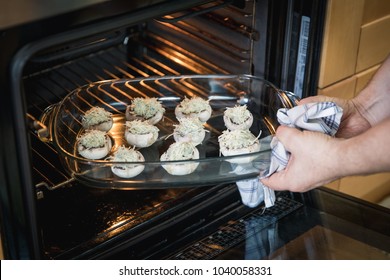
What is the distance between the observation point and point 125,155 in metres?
1.24

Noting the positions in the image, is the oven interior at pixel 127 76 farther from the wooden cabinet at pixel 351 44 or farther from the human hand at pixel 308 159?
the human hand at pixel 308 159

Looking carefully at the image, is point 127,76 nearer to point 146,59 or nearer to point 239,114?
point 146,59

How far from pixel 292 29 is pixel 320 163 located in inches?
15.0

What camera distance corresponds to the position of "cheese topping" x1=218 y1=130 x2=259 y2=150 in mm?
1271

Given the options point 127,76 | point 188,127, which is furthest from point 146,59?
→ point 188,127

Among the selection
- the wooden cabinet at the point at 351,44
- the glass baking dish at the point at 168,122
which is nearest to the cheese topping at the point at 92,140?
the glass baking dish at the point at 168,122

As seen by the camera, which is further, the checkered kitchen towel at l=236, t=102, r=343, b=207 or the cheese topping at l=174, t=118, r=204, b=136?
the cheese topping at l=174, t=118, r=204, b=136

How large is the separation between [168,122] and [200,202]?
0.20m

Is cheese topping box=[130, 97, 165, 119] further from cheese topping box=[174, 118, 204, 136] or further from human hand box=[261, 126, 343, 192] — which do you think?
human hand box=[261, 126, 343, 192]

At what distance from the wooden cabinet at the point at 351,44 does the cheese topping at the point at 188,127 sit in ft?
0.98

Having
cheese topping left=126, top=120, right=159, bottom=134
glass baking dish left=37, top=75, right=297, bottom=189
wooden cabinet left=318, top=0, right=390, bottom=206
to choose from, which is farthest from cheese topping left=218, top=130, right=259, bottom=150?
wooden cabinet left=318, top=0, right=390, bottom=206

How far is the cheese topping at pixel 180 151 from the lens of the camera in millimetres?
1247

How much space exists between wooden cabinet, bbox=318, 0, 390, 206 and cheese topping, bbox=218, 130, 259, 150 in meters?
0.25

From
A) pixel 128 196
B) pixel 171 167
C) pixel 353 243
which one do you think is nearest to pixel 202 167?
pixel 171 167
